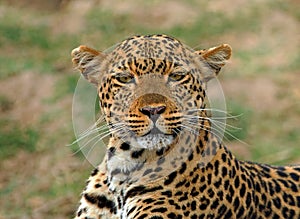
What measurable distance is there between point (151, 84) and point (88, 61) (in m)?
0.64

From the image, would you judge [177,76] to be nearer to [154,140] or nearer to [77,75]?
[154,140]

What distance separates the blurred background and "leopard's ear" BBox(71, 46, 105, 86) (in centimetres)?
372

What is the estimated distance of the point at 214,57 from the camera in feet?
24.2

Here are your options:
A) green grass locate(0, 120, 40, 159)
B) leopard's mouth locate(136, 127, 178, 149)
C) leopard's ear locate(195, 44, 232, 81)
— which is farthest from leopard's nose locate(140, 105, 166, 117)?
green grass locate(0, 120, 40, 159)

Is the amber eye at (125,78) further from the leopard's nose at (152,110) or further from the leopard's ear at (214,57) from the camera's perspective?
the leopard's ear at (214,57)

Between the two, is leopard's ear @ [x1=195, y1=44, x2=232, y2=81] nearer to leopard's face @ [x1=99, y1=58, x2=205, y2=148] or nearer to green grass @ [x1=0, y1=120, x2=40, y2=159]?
leopard's face @ [x1=99, y1=58, x2=205, y2=148]

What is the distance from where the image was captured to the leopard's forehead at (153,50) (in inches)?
281

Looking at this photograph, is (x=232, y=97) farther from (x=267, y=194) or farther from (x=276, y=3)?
(x=267, y=194)

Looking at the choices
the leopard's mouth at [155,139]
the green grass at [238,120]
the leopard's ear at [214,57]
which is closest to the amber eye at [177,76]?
the leopard's ear at [214,57]

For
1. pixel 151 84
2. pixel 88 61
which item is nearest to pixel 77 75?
pixel 88 61

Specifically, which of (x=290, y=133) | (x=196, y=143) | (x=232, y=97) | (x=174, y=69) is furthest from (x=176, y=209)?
(x=232, y=97)

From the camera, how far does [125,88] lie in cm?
713

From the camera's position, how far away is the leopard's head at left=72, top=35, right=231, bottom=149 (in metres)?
6.90

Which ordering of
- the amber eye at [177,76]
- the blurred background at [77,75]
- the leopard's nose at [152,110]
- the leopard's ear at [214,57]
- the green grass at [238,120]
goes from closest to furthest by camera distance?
the leopard's nose at [152,110] → the amber eye at [177,76] → the leopard's ear at [214,57] → the blurred background at [77,75] → the green grass at [238,120]
